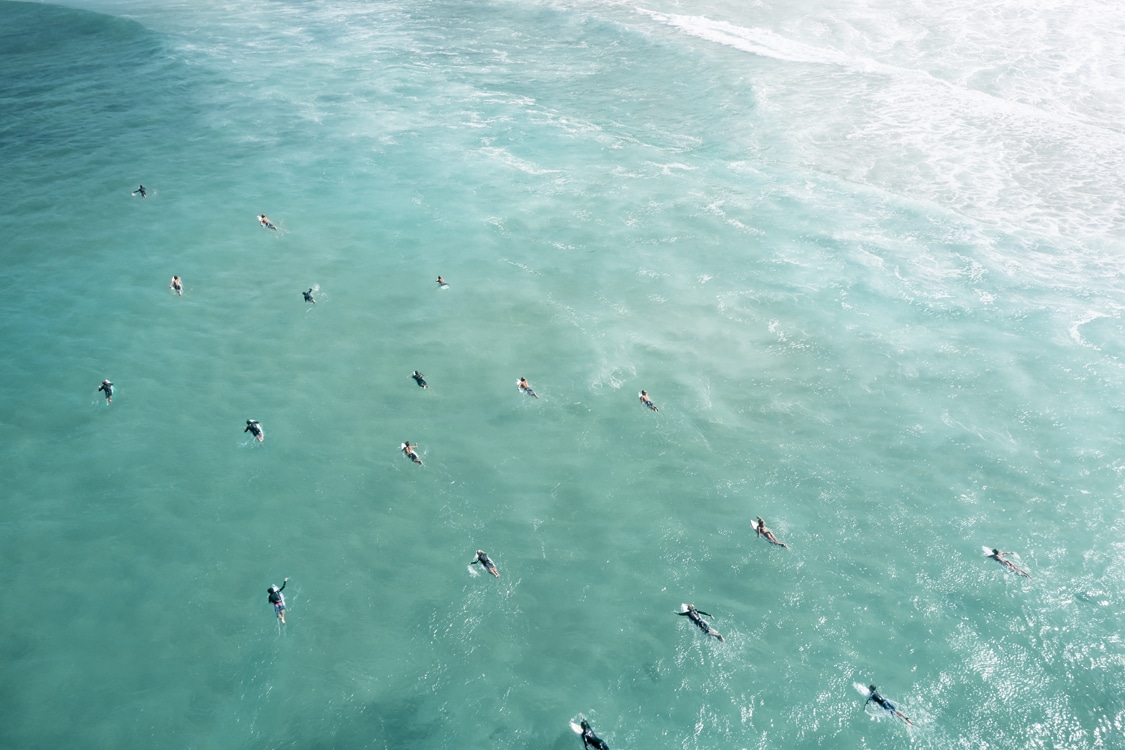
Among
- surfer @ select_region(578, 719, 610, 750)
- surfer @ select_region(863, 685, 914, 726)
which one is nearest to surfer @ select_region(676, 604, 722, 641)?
surfer @ select_region(863, 685, 914, 726)

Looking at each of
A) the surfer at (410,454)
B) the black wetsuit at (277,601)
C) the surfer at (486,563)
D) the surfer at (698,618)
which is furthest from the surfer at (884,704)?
the black wetsuit at (277,601)

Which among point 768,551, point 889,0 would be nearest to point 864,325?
point 768,551

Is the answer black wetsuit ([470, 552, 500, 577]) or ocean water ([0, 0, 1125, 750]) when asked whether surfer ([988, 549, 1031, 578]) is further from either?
black wetsuit ([470, 552, 500, 577])

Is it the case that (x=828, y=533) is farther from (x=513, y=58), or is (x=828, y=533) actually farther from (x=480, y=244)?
(x=513, y=58)

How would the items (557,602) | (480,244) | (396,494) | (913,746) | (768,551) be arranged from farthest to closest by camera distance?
(480,244), (396,494), (768,551), (557,602), (913,746)

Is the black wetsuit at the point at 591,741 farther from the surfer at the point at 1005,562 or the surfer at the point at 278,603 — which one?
the surfer at the point at 1005,562

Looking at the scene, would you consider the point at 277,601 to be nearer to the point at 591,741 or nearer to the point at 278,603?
Answer: the point at 278,603
